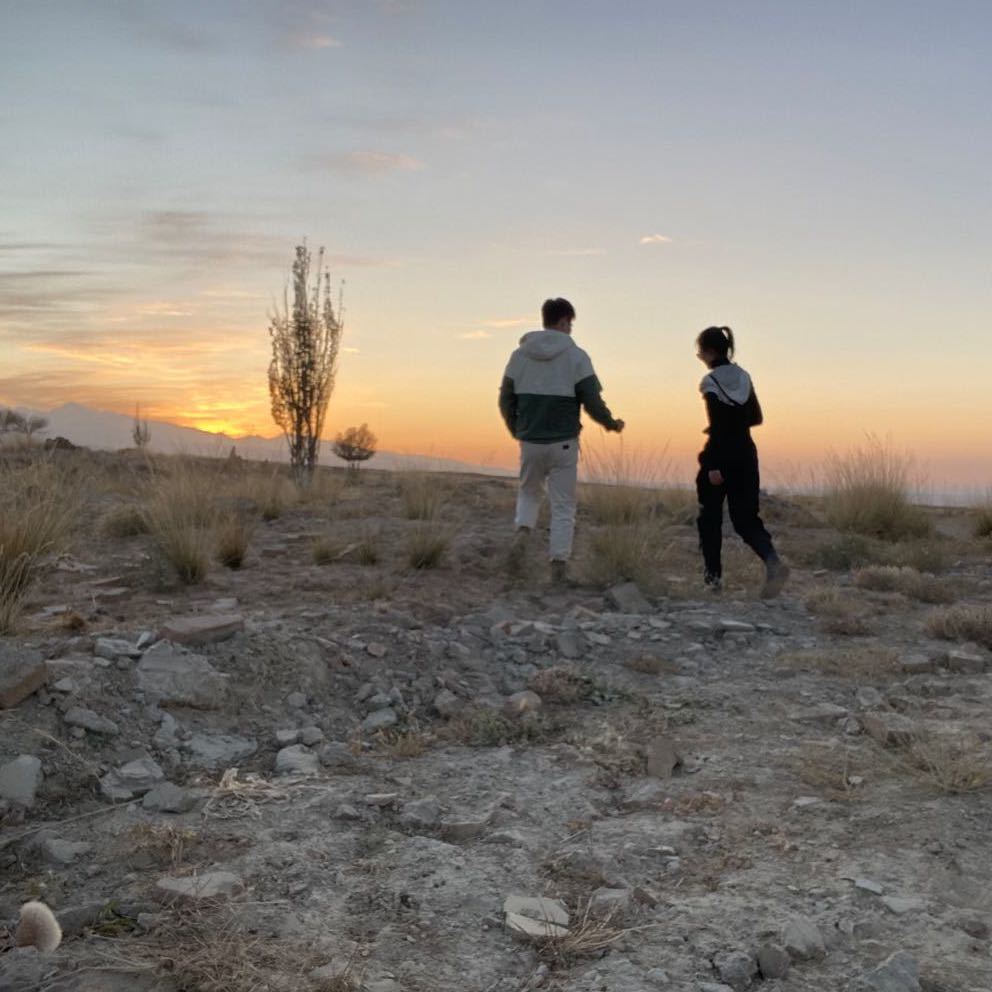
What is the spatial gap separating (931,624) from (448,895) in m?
4.76

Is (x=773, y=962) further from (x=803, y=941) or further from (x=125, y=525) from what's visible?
(x=125, y=525)

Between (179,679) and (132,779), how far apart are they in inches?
30.4

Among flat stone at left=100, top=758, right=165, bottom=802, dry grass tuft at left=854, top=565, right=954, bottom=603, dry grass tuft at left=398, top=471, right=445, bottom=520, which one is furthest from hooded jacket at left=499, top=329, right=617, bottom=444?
flat stone at left=100, top=758, right=165, bottom=802

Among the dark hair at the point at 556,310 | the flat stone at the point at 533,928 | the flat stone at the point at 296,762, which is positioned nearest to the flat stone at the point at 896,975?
the flat stone at the point at 533,928

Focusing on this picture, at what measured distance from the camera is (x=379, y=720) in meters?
5.12

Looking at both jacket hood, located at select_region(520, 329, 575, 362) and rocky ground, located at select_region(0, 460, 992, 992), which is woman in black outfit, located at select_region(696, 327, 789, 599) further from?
jacket hood, located at select_region(520, 329, 575, 362)

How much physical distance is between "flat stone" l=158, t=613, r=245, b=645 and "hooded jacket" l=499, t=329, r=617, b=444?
3.40m

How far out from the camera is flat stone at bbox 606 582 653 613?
295 inches

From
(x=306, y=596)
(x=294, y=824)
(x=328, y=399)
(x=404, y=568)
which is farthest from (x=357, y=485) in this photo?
(x=294, y=824)

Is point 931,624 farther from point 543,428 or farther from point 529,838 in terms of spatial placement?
point 529,838

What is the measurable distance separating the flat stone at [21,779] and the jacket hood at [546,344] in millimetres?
5078

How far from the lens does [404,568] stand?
8.43 m

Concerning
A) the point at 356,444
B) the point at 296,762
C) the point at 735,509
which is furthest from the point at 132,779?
the point at 356,444

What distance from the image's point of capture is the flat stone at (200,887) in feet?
10.6
